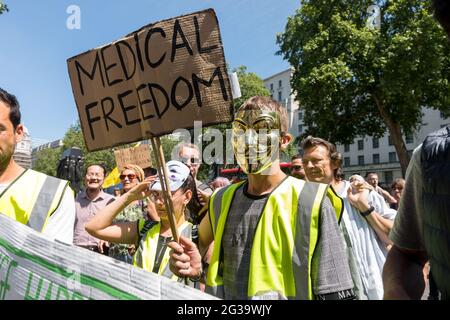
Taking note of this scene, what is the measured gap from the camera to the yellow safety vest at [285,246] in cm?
181

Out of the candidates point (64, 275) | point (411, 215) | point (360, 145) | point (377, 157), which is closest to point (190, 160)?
point (64, 275)

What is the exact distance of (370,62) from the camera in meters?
21.5

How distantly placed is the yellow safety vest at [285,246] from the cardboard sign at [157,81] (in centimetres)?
48

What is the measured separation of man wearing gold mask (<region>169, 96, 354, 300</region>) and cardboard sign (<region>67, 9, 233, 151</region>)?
0.26m

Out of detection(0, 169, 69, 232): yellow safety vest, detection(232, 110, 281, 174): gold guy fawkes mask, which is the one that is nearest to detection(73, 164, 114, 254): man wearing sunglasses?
detection(0, 169, 69, 232): yellow safety vest

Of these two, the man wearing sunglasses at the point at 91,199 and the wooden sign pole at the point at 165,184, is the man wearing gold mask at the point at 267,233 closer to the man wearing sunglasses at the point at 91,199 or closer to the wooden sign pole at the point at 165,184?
the wooden sign pole at the point at 165,184

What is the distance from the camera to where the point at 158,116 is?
2080mm

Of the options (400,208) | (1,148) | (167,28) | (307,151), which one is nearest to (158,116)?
(167,28)

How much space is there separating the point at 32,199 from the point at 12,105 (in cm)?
55

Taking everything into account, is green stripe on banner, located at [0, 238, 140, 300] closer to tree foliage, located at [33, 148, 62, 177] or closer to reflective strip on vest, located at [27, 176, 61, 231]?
reflective strip on vest, located at [27, 176, 61, 231]

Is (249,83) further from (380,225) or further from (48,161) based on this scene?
→ (380,225)
